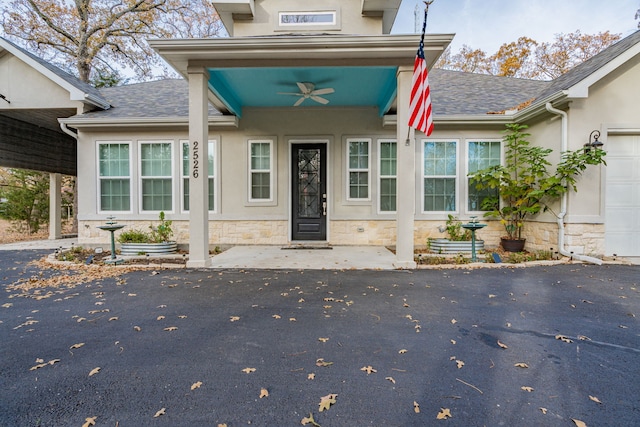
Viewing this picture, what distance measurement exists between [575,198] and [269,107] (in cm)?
672

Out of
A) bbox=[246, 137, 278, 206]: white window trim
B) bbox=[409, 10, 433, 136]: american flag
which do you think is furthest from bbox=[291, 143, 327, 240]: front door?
bbox=[409, 10, 433, 136]: american flag

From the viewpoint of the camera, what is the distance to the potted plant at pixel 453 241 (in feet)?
21.7

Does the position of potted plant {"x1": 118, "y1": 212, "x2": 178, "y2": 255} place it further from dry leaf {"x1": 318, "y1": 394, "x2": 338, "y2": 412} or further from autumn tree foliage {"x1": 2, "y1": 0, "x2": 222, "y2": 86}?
autumn tree foliage {"x1": 2, "y1": 0, "x2": 222, "y2": 86}

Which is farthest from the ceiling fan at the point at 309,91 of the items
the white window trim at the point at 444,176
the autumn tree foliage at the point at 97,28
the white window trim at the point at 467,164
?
the autumn tree foliage at the point at 97,28

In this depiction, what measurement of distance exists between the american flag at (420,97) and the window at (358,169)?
2750 mm

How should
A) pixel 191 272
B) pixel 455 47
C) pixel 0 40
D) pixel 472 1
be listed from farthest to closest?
pixel 455 47 < pixel 472 1 < pixel 0 40 < pixel 191 272

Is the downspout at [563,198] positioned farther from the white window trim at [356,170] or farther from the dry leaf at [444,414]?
the dry leaf at [444,414]

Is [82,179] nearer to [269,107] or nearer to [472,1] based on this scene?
[269,107]

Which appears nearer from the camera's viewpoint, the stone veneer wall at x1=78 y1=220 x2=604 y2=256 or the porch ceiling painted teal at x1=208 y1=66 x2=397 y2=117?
the porch ceiling painted teal at x1=208 y1=66 x2=397 y2=117

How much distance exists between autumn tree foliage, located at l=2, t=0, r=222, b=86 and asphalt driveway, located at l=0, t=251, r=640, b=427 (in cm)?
1451

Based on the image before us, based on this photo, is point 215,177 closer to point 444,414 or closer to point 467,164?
point 467,164

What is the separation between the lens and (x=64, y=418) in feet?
5.44

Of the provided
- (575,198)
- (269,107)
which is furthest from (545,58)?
(269,107)

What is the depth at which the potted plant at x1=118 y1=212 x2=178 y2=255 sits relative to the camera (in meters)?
6.54
